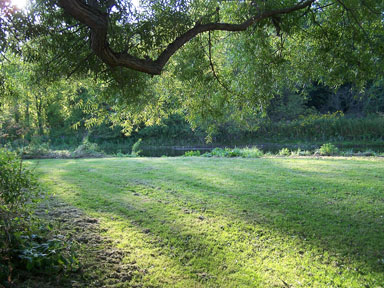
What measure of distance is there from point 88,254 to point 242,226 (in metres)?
2.27

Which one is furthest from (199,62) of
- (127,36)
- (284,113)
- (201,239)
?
(284,113)

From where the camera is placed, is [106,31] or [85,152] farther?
[85,152]

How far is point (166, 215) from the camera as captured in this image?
504 centimetres

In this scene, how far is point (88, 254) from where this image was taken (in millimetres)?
3506

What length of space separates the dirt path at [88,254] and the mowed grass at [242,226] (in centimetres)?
13

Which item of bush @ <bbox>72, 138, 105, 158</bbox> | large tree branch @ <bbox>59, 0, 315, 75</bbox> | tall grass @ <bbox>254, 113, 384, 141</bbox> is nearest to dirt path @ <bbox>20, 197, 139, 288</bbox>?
large tree branch @ <bbox>59, 0, 315, 75</bbox>

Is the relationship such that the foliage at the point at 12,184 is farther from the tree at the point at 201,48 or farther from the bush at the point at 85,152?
the bush at the point at 85,152

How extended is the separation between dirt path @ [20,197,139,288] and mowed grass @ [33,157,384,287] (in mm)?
134

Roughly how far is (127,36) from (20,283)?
358 centimetres

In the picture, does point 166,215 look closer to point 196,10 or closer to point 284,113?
point 196,10

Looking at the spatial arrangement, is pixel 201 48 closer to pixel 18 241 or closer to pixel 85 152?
pixel 18 241

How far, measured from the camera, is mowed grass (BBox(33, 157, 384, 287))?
11.6 ft

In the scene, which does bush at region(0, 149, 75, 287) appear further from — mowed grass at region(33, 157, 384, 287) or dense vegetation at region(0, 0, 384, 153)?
dense vegetation at region(0, 0, 384, 153)

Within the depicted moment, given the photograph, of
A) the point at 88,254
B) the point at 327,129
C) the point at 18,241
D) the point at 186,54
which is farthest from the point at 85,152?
the point at 327,129
